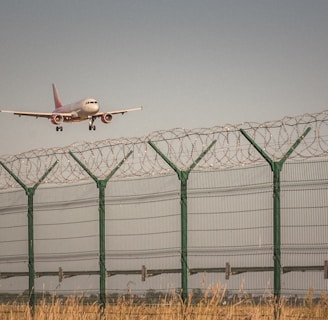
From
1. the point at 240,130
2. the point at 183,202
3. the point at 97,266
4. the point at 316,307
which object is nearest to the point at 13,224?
the point at 97,266

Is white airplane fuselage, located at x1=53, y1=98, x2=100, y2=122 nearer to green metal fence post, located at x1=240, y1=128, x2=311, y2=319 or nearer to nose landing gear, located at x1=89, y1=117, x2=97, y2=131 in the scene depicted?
nose landing gear, located at x1=89, y1=117, x2=97, y2=131

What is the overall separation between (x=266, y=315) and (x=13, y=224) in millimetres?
7225

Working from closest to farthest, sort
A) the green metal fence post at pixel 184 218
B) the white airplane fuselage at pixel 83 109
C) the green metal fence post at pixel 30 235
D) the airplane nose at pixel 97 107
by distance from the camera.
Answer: the green metal fence post at pixel 184 218 → the green metal fence post at pixel 30 235 → the white airplane fuselage at pixel 83 109 → the airplane nose at pixel 97 107

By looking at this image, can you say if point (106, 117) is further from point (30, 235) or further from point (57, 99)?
point (30, 235)

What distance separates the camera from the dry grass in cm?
1339

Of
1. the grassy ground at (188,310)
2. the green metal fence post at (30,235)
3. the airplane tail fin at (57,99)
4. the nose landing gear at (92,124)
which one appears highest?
the airplane tail fin at (57,99)

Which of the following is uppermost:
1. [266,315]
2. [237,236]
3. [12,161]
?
[12,161]

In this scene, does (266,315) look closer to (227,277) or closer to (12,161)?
(227,277)

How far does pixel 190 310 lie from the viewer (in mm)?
14297

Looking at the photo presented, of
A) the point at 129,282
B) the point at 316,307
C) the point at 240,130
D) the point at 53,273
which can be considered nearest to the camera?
the point at 316,307

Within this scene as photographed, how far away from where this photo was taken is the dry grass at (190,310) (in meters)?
13.4

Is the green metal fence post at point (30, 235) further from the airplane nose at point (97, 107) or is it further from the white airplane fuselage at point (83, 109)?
the airplane nose at point (97, 107)

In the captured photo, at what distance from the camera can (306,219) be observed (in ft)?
46.0

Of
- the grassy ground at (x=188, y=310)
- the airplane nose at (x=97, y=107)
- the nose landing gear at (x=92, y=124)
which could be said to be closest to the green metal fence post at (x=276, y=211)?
the grassy ground at (x=188, y=310)
